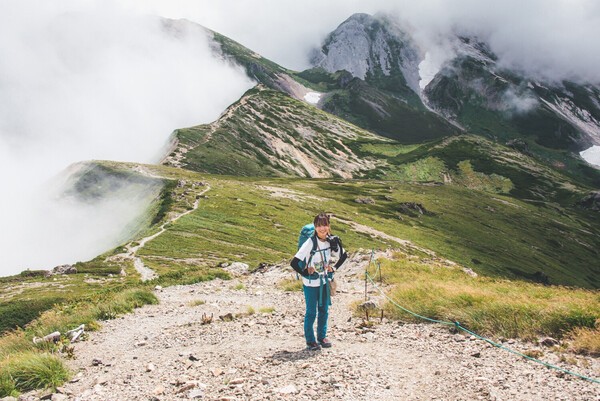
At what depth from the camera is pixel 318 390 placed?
363 inches

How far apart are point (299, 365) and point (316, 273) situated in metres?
2.61

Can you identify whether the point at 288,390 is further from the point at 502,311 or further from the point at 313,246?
the point at 502,311

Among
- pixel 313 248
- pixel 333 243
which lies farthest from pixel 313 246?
pixel 333 243

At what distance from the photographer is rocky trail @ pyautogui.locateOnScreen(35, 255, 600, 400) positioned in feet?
29.7

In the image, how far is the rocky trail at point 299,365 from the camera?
9.05 m

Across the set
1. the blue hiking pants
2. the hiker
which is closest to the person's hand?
the hiker

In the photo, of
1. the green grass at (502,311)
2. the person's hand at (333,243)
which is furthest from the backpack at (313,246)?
the green grass at (502,311)

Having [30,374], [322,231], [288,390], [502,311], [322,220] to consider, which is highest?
[322,220]

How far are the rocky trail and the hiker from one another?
0.62 m

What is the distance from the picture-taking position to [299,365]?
35.7ft

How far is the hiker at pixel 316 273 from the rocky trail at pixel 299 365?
0.62 m

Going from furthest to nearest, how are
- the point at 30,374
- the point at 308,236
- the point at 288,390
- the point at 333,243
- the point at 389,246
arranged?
the point at 389,246 < the point at 308,236 < the point at 333,243 < the point at 30,374 < the point at 288,390

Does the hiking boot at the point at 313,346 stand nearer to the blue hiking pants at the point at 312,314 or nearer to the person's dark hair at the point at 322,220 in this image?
the blue hiking pants at the point at 312,314

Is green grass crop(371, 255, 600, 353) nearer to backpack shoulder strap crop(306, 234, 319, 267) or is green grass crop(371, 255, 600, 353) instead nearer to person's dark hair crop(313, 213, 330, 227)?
backpack shoulder strap crop(306, 234, 319, 267)
